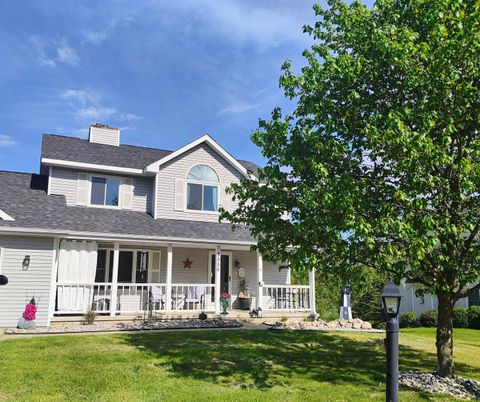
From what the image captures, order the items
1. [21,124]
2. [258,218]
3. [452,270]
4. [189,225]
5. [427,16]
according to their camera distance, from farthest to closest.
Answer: [21,124] → [189,225] → [258,218] → [452,270] → [427,16]

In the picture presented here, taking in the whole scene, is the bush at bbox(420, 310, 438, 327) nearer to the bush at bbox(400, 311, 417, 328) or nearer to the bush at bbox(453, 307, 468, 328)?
the bush at bbox(400, 311, 417, 328)

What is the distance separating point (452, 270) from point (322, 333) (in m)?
7.38

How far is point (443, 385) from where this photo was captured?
318 inches

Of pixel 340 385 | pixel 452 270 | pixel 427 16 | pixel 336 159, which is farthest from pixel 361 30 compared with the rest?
pixel 340 385

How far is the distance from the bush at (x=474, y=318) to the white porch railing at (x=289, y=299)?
429 inches

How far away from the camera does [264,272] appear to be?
20859mm

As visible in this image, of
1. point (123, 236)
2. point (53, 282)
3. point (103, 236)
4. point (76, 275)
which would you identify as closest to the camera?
point (53, 282)

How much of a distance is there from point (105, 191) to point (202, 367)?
12.0 metres

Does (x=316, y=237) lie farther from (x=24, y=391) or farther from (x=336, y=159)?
(x=24, y=391)

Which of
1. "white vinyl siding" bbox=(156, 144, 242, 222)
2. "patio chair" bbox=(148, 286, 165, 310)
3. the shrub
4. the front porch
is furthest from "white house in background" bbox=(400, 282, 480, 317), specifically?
the shrub

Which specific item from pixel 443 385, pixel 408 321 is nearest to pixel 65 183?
pixel 443 385

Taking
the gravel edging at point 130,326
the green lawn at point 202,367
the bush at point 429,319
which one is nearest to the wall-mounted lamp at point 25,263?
the gravel edging at point 130,326

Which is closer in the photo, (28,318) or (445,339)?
(445,339)

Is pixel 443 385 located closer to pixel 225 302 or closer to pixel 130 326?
pixel 130 326
